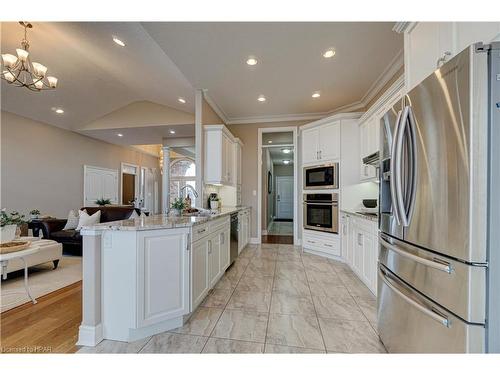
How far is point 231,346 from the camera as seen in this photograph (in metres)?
1.67

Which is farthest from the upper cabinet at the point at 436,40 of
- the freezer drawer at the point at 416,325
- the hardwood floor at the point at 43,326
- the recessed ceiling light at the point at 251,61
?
the hardwood floor at the point at 43,326

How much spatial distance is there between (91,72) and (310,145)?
15.2ft

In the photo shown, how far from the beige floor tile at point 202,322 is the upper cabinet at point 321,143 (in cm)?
312

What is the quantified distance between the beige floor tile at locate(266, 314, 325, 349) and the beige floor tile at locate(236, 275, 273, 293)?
0.60 m

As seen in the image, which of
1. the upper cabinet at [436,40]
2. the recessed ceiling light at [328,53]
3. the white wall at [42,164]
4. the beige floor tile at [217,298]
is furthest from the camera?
the white wall at [42,164]

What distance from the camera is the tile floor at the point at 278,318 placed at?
65.5 inches

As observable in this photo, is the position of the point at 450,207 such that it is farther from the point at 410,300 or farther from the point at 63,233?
the point at 63,233

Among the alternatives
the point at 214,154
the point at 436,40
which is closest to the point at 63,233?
the point at 214,154

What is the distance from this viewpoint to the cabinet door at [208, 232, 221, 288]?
8.02 feet

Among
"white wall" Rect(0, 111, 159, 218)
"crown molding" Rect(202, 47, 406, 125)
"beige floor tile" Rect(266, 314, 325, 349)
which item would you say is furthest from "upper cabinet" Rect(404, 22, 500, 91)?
"white wall" Rect(0, 111, 159, 218)

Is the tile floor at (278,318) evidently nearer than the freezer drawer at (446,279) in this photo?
No

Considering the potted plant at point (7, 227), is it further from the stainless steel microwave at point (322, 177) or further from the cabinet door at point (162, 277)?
the stainless steel microwave at point (322, 177)

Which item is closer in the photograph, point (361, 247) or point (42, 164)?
point (361, 247)
